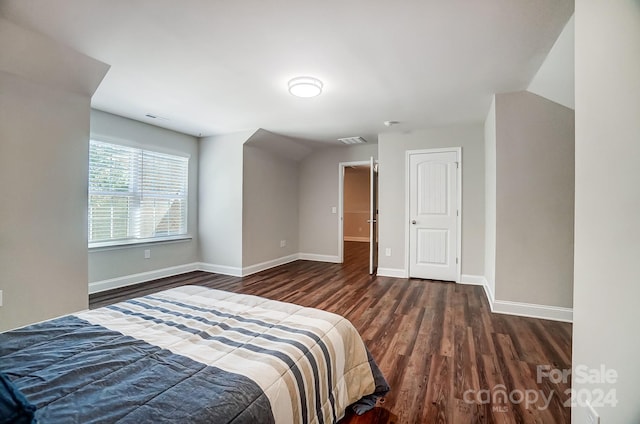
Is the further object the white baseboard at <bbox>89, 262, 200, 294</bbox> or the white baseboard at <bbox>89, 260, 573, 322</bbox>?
the white baseboard at <bbox>89, 262, 200, 294</bbox>

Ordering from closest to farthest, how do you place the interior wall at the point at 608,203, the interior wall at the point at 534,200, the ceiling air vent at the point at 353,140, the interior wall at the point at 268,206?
the interior wall at the point at 608,203 < the interior wall at the point at 534,200 < the interior wall at the point at 268,206 < the ceiling air vent at the point at 353,140

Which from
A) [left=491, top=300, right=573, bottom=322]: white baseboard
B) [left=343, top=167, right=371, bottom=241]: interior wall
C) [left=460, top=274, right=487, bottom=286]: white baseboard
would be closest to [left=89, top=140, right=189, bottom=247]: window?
[left=460, top=274, right=487, bottom=286]: white baseboard

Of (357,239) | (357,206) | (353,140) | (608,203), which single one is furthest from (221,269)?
(357,206)

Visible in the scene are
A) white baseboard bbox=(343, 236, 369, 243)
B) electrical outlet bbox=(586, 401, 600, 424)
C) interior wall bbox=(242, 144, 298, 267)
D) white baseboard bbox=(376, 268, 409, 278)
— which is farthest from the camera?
white baseboard bbox=(343, 236, 369, 243)

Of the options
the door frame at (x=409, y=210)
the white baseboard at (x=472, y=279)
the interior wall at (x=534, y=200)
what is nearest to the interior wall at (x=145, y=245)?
the door frame at (x=409, y=210)

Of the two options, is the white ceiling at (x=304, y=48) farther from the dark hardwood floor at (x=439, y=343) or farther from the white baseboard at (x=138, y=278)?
the dark hardwood floor at (x=439, y=343)

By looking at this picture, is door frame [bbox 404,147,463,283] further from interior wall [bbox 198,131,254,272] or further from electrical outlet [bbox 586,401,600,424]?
electrical outlet [bbox 586,401,600,424]

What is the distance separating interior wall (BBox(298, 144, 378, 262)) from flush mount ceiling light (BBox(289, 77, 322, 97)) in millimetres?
3059

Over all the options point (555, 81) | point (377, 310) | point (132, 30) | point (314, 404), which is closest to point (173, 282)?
point (377, 310)

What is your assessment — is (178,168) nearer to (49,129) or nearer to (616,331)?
(49,129)

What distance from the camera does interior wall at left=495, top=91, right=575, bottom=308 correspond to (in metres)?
2.86

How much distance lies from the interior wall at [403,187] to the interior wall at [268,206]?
2.01 metres

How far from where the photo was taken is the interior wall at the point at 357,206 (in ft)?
30.1

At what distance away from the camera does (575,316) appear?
1.32 m
